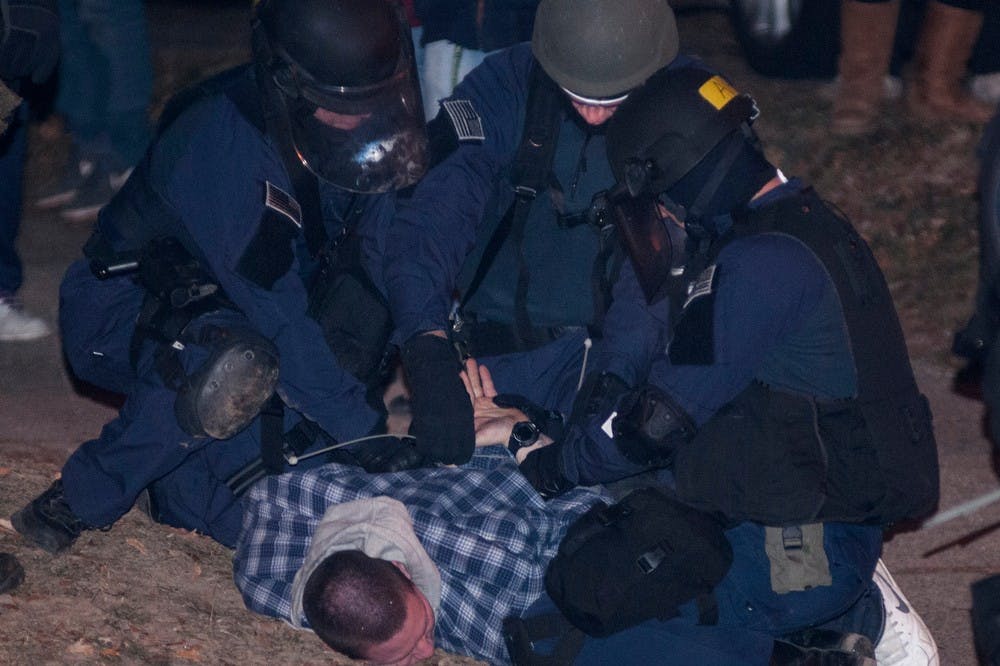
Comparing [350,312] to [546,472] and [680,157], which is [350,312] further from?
[680,157]

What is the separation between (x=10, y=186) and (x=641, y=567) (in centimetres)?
310

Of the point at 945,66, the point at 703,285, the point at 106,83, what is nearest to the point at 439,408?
the point at 703,285

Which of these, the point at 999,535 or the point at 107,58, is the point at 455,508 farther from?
the point at 107,58

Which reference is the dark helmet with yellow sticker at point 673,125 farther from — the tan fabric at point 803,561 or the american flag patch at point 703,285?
the tan fabric at point 803,561

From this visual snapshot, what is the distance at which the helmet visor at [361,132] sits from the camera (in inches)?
128

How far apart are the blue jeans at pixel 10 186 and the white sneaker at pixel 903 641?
3.53m

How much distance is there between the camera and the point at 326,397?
3.40 m

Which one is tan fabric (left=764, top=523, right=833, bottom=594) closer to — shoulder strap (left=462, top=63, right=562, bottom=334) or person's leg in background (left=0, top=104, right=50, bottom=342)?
shoulder strap (left=462, top=63, right=562, bottom=334)

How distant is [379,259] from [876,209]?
350cm

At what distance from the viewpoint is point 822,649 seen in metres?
3.09

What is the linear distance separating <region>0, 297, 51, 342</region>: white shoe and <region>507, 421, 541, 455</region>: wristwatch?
8.09ft

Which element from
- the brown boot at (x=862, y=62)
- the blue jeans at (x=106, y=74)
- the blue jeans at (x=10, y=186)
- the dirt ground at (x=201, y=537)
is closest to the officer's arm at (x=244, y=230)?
the dirt ground at (x=201, y=537)

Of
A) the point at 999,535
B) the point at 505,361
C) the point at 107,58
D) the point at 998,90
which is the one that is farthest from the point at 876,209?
the point at 107,58

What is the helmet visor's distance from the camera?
10.6ft
